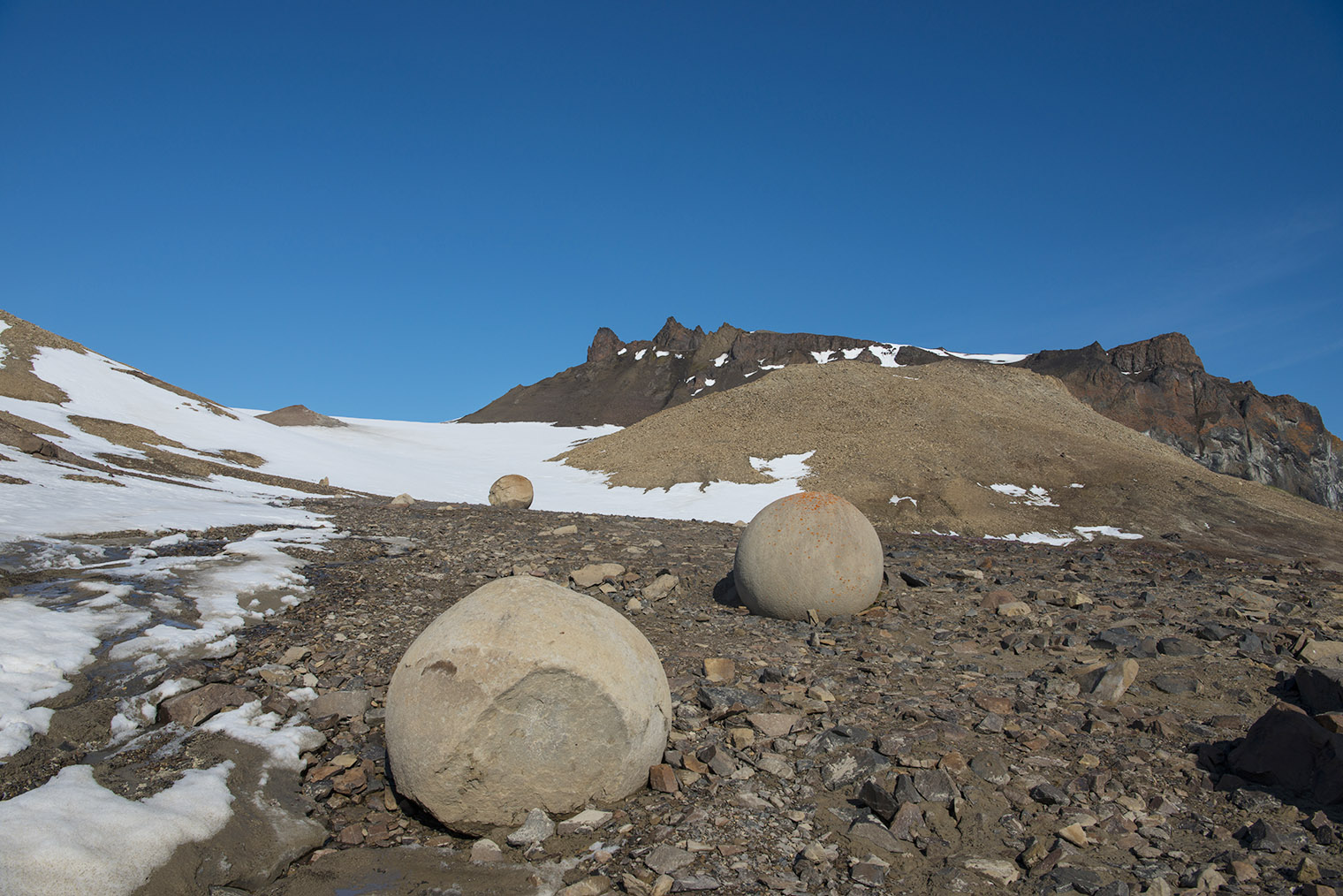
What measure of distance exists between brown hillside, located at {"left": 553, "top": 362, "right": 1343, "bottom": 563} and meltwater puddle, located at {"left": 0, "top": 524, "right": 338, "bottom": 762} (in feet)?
80.6

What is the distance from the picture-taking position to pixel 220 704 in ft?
22.1

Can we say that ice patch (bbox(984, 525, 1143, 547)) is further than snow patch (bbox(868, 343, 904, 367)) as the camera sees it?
No

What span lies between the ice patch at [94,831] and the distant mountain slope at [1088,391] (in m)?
60.9

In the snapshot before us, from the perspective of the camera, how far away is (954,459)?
36188 millimetres

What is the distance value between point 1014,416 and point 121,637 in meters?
44.2

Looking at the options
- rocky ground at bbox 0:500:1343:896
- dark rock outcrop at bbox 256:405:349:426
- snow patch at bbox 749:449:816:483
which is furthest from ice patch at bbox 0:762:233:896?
dark rock outcrop at bbox 256:405:349:426

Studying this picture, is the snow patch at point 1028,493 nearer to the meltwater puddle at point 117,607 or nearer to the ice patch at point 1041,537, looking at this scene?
the ice patch at point 1041,537

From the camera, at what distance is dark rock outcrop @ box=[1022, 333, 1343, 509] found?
7475cm

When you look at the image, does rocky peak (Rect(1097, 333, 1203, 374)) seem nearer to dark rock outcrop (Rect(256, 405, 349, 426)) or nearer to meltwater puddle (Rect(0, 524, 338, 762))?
dark rock outcrop (Rect(256, 405, 349, 426))

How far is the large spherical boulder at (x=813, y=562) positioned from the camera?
10.4 metres

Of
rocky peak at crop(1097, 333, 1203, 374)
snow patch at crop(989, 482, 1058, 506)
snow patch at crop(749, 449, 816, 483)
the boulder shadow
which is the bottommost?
the boulder shadow

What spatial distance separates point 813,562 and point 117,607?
8.49 metres

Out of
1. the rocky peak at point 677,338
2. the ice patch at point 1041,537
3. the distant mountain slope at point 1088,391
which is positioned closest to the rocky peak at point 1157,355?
the distant mountain slope at point 1088,391

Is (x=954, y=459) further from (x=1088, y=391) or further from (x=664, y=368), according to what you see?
(x=664, y=368)
